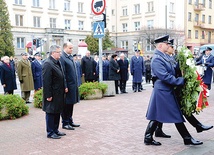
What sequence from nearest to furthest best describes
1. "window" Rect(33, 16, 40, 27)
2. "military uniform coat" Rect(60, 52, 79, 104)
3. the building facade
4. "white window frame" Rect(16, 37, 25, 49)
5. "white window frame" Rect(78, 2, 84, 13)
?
"military uniform coat" Rect(60, 52, 79, 104) < "white window frame" Rect(16, 37, 25, 49) < the building facade < "window" Rect(33, 16, 40, 27) < "white window frame" Rect(78, 2, 84, 13)

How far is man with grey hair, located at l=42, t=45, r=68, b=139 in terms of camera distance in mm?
6330

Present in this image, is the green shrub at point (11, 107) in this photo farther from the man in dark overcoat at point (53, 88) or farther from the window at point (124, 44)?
the window at point (124, 44)

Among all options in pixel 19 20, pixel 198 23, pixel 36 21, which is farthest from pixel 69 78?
pixel 198 23

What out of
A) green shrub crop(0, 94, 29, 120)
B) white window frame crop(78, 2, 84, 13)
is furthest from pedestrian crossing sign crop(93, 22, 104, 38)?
white window frame crop(78, 2, 84, 13)

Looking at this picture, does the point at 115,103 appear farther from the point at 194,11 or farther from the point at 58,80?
the point at 194,11

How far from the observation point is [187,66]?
18.7 feet

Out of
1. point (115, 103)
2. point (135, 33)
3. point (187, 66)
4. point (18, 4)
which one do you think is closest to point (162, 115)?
point (187, 66)

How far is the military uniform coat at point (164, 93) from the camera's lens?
555 cm

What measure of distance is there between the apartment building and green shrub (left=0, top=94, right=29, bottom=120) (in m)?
52.3

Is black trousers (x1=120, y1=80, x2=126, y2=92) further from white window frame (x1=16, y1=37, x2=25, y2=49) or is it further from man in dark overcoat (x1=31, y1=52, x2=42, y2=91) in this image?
white window frame (x1=16, y1=37, x2=25, y2=49)

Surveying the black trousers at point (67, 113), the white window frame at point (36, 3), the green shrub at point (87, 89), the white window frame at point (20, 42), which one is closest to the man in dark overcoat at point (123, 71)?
the green shrub at point (87, 89)

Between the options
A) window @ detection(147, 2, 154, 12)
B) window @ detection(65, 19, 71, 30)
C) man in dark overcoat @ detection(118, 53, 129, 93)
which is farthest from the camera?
window @ detection(147, 2, 154, 12)

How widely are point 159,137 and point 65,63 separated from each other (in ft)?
8.90

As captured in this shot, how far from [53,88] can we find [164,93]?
2.33 m
